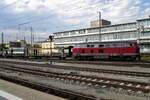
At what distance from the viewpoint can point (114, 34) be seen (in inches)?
4697

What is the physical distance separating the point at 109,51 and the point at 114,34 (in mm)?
70648

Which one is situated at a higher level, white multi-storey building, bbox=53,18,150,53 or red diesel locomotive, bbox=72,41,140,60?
white multi-storey building, bbox=53,18,150,53

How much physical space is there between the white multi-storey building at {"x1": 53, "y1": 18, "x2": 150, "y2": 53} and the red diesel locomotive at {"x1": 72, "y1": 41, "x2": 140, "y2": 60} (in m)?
29.3

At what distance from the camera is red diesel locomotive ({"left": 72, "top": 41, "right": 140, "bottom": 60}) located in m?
47.3

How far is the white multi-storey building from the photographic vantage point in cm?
10211

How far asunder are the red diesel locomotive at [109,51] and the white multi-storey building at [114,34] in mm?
29337

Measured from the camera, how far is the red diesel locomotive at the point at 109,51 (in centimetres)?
4728

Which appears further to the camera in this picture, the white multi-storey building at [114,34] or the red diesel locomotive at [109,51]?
the white multi-storey building at [114,34]

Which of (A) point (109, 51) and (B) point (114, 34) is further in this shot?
(B) point (114, 34)

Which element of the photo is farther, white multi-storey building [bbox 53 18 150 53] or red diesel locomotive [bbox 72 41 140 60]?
white multi-storey building [bbox 53 18 150 53]

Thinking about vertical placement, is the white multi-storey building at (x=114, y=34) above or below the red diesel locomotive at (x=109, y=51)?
above

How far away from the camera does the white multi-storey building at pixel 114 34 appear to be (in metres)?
102

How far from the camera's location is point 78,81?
66.8ft

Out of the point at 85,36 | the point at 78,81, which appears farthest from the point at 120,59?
the point at 85,36
